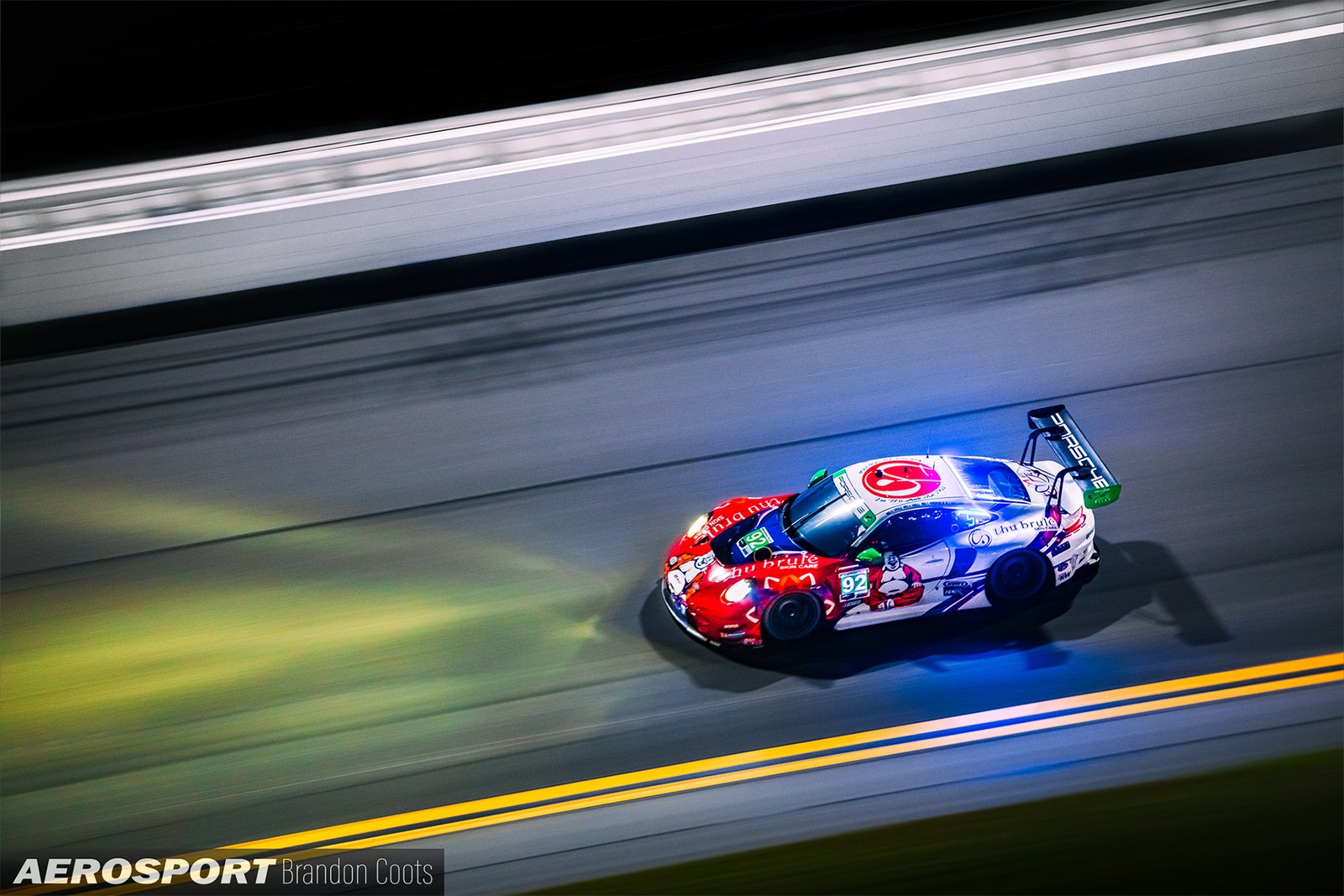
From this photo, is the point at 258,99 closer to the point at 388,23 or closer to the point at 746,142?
the point at 388,23

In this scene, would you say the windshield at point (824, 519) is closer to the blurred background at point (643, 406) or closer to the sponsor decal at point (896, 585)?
the sponsor decal at point (896, 585)

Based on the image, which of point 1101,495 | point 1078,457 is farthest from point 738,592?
point 1078,457

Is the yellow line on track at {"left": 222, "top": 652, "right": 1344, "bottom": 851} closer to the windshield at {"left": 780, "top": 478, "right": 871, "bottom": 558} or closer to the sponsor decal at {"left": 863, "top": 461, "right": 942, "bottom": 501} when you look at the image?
the windshield at {"left": 780, "top": 478, "right": 871, "bottom": 558}

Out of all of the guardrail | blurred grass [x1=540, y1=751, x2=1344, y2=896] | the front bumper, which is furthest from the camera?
the guardrail

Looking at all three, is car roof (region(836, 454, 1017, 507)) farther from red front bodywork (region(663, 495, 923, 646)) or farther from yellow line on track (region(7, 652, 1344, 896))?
yellow line on track (region(7, 652, 1344, 896))

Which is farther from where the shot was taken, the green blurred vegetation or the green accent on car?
the green accent on car

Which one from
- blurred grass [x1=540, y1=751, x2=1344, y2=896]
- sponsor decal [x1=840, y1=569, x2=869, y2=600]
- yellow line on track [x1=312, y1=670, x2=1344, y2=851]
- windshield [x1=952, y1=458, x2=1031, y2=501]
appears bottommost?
blurred grass [x1=540, y1=751, x2=1344, y2=896]

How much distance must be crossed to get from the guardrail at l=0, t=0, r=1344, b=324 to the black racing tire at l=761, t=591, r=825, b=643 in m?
6.47

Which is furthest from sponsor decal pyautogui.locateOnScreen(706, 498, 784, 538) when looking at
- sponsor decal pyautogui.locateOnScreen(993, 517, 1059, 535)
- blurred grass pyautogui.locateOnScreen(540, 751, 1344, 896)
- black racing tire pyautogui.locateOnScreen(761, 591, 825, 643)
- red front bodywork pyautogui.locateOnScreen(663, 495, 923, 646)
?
blurred grass pyautogui.locateOnScreen(540, 751, 1344, 896)

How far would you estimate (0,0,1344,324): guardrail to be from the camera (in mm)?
12914

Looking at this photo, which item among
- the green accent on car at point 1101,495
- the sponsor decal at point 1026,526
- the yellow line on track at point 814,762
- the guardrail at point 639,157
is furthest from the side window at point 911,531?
the guardrail at point 639,157

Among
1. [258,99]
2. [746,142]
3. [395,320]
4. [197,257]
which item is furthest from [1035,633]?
[258,99]

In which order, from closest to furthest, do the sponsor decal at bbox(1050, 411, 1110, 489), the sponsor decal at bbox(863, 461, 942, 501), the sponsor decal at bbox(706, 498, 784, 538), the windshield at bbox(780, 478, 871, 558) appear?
1. the windshield at bbox(780, 478, 871, 558)
2. the sponsor decal at bbox(863, 461, 942, 501)
3. the sponsor decal at bbox(1050, 411, 1110, 489)
4. the sponsor decal at bbox(706, 498, 784, 538)

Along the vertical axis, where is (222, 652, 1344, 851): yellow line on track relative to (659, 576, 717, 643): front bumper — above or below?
below
